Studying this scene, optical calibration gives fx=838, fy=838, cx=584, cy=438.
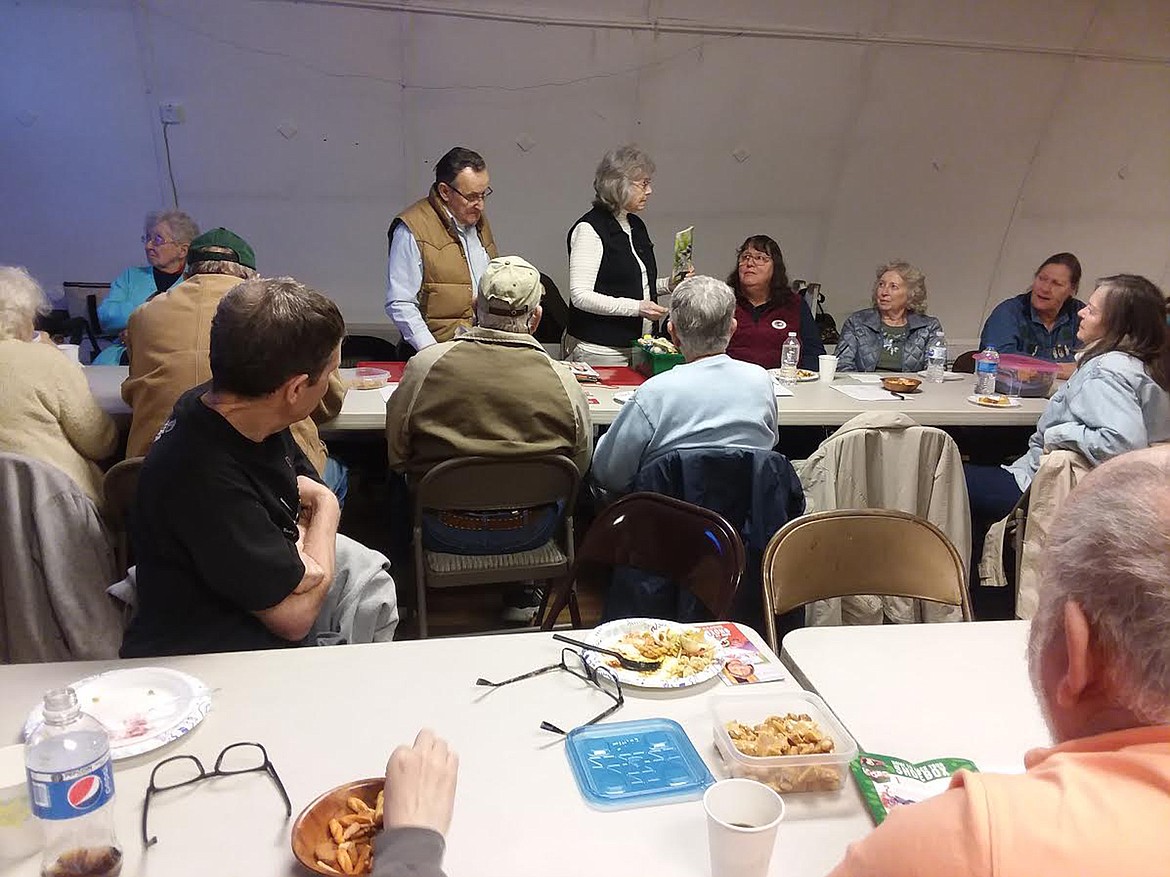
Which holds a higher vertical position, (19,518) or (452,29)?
(452,29)

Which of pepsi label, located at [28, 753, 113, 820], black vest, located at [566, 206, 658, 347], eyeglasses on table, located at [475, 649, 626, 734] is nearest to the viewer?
pepsi label, located at [28, 753, 113, 820]

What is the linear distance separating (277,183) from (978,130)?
4.60 metres

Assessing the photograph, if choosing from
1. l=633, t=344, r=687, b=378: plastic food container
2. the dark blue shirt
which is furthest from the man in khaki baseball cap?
the dark blue shirt

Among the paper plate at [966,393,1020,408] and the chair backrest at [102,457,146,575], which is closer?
the chair backrest at [102,457,146,575]

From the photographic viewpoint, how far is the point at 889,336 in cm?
428

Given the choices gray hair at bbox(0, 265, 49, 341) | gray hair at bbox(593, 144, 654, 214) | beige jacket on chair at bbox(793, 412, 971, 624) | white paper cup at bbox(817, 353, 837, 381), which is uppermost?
gray hair at bbox(593, 144, 654, 214)

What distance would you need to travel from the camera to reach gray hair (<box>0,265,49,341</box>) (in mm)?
2320

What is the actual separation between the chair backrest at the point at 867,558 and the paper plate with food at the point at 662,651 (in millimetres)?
431

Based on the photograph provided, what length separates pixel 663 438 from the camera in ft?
8.25

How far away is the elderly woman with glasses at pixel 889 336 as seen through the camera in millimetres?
4270

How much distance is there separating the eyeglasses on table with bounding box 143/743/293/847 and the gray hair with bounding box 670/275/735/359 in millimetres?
1740

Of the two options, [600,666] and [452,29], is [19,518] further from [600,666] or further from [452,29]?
[452,29]

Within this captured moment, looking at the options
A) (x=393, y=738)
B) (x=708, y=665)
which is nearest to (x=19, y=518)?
(x=393, y=738)

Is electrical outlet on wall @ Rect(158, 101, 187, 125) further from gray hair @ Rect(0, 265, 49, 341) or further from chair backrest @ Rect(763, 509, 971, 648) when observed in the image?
chair backrest @ Rect(763, 509, 971, 648)
